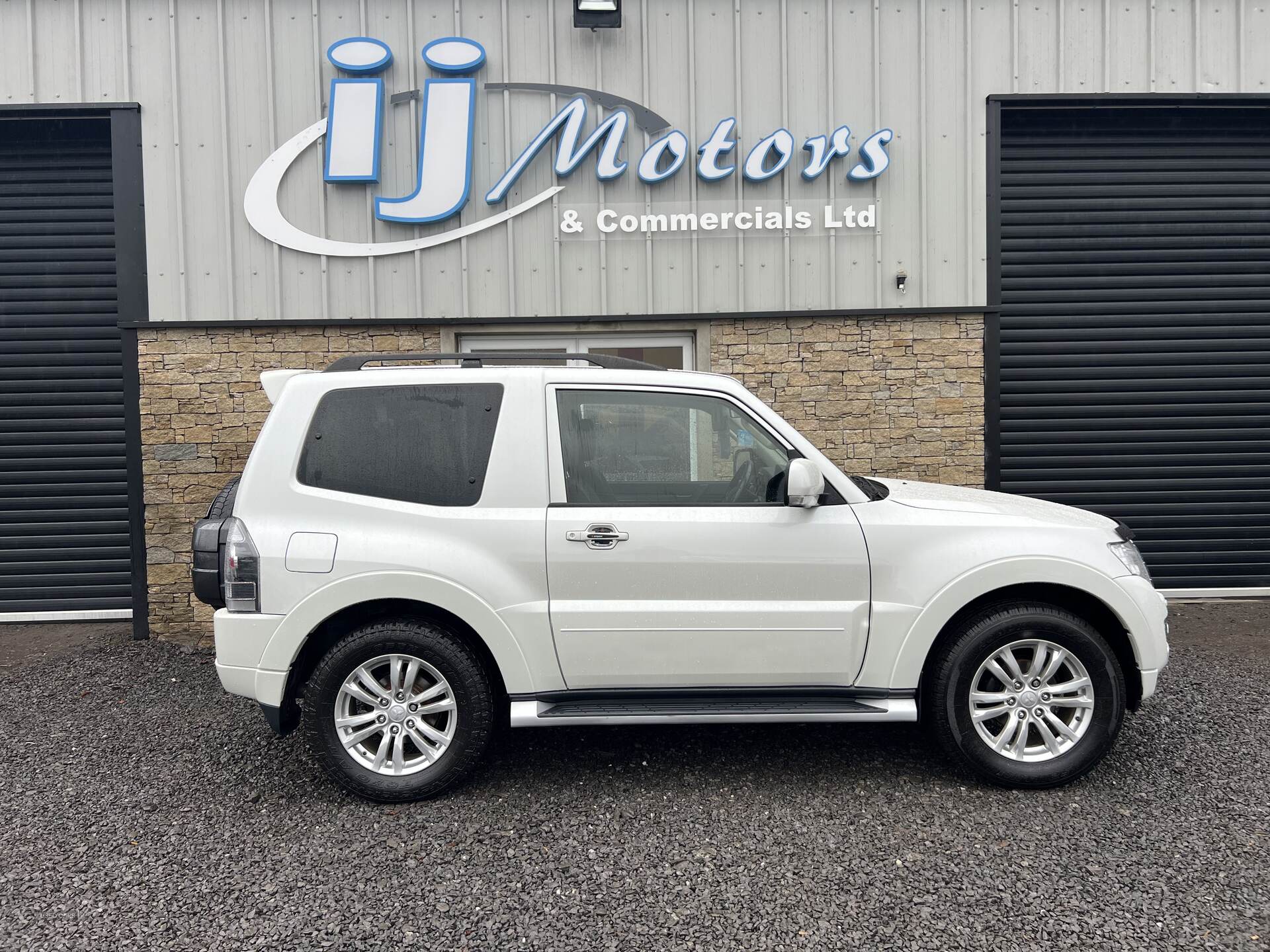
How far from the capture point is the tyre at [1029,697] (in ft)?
11.1

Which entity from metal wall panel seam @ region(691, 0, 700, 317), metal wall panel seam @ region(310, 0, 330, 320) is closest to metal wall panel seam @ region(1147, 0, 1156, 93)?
metal wall panel seam @ region(691, 0, 700, 317)

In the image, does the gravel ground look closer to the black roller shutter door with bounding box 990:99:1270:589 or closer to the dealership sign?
the black roller shutter door with bounding box 990:99:1270:589

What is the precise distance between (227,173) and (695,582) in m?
5.37

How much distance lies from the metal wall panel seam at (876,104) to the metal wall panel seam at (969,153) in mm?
708

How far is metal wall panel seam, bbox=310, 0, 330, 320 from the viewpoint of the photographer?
6.23 meters

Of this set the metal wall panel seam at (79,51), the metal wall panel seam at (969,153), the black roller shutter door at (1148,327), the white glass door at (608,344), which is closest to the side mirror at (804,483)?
the white glass door at (608,344)

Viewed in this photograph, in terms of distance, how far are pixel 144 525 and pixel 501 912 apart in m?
5.26

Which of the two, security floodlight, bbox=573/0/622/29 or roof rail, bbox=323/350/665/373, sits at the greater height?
security floodlight, bbox=573/0/622/29

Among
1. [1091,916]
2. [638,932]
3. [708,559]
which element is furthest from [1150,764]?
[638,932]

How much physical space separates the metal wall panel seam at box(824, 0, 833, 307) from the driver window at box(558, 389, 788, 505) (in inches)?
131

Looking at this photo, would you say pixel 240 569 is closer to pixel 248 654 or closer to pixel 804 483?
pixel 248 654

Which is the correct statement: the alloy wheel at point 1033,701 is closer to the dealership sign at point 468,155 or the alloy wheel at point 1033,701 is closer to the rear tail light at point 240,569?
the rear tail light at point 240,569

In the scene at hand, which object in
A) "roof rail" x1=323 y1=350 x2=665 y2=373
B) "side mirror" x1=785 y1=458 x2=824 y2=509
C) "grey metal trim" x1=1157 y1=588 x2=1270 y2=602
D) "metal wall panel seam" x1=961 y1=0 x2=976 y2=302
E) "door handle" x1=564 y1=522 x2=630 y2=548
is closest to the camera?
"side mirror" x1=785 y1=458 x2=824 y2=509

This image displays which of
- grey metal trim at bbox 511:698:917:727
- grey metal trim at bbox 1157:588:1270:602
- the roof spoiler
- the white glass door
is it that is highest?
the white glass door
